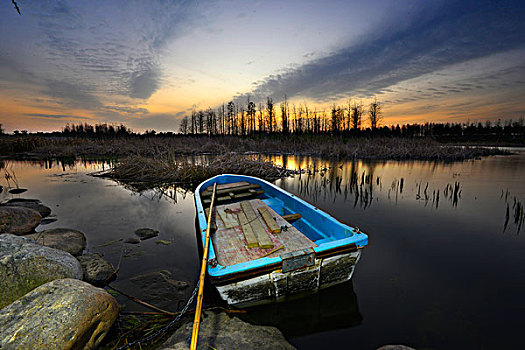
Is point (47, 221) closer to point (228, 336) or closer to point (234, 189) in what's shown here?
point (234, 189)

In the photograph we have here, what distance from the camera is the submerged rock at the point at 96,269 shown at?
345 cm

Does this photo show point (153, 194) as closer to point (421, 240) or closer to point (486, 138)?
point (421, 240)

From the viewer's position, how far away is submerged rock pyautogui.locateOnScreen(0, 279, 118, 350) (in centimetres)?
187

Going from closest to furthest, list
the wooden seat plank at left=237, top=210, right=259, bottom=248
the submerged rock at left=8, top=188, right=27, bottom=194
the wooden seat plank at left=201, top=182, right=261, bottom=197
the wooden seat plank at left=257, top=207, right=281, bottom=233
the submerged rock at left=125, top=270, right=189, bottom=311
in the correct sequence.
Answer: the submerged rock at left=125, top=270, right=189, bottom=311 < the wooden seat plank at left=237, top=210, right=259, bottom=248 < the wooden seat plank at left=257, top=207, right=281, bottom=233 < the wooden seat plank at left=201, top=182, right=261, bottom=197 < the submerged rock at left=8, top=188, right=27, bottom=194

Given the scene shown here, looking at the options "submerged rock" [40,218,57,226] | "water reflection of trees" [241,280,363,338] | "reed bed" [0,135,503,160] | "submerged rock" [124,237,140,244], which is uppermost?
"reed bed" [0,135,503,160]

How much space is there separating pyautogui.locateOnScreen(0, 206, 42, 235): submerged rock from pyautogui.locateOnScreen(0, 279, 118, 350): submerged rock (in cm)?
415

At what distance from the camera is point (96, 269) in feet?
11.9

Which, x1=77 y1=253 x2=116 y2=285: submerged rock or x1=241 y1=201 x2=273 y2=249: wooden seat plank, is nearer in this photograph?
x1=241 y1=201 x2=273 y2=249: wooden seat plank

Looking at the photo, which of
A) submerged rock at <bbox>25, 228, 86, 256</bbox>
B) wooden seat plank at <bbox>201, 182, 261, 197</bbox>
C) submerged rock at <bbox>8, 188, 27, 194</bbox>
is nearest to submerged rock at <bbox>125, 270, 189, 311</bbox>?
submerged rock at <bbox>25, 228, 86, 256</bbox>

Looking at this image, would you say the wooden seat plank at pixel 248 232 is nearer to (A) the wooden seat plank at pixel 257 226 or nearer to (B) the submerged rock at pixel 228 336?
(A) the wooden seat plank at pixel 257 226

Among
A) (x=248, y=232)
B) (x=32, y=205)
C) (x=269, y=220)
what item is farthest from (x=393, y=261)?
(x=32, y=205)

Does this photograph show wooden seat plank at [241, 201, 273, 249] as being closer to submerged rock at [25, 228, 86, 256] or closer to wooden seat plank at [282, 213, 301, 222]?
wooden seat plank at [282, 213, 301, 222]

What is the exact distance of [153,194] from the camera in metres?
8.87

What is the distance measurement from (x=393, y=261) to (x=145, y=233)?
5.38m
